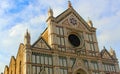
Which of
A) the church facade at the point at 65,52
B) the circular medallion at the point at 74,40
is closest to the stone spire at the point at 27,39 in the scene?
the church facade at the point at 65,52

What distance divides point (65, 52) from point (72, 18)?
6.95 metres

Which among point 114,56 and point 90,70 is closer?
point 90,70

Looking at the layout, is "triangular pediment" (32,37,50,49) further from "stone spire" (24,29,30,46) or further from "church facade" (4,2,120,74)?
"stone spire" (24,29,30,46)

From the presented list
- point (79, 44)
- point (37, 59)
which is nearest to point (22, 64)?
point (37, 59)

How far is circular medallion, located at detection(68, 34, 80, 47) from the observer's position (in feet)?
120

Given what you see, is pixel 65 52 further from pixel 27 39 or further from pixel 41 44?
pixel 27 39

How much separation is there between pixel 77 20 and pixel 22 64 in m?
12.8

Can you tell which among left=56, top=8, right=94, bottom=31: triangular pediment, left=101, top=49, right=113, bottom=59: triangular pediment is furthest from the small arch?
left=56, top=8, right=94, bottom=31: triangular pediment

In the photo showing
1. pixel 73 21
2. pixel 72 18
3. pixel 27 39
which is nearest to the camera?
pixel 27 39

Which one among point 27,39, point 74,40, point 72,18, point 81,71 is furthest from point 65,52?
point 72,18

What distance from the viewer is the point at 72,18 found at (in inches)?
1516

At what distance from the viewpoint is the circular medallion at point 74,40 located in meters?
36.6

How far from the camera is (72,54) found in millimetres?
34844

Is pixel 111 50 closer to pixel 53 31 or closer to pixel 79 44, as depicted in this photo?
pixel 79 44
